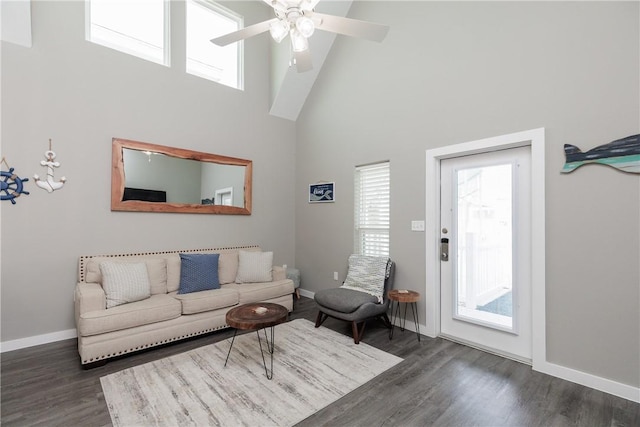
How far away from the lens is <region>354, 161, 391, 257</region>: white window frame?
3846 millimetres

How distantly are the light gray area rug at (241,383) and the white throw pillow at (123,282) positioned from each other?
70 cm

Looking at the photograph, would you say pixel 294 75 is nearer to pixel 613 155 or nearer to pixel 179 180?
pixel 179 180

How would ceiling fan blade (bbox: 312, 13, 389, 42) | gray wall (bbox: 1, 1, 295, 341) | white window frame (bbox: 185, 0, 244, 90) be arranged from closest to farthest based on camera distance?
ceiling fan blade (bbox: 312, 13, 389, 42) → gray wall (bbox: 1, 1, 295, 341) → white window frame (bbox: 185, 0, 244, 90)

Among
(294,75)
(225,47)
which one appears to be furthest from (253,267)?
(225,47)

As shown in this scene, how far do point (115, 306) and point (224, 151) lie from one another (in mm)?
2497

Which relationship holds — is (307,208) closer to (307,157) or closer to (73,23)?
(307,157)

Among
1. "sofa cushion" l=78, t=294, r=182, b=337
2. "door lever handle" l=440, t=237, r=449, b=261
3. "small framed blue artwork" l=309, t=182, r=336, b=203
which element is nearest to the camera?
"sofa cushion" l=78, t=294, r=182, b=337

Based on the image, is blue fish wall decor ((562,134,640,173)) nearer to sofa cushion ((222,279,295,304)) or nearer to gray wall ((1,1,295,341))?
sofa cushion ((222,279,295,304))

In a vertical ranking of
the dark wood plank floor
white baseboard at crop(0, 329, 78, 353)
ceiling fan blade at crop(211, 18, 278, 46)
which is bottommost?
Answer: the dark wood plank floor

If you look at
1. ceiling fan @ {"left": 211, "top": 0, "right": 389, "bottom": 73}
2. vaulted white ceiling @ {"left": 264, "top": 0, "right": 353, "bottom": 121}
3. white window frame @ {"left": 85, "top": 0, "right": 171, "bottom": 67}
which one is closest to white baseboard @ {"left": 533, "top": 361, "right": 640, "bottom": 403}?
ceiling fan @ {"left": 211, "top": 0, "right": 389, "bottom": 73}

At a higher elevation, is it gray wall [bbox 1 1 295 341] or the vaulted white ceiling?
the vaulted white ceiling

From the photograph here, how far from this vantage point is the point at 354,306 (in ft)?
10.1

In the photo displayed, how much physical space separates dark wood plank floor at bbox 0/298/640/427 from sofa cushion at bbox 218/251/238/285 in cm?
115

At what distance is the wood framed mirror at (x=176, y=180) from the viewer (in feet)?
11.5
